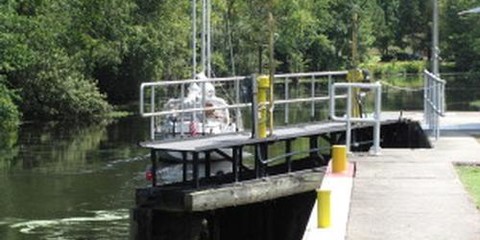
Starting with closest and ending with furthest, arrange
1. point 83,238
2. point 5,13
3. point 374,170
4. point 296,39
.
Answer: point 374,170
point 83,238
point 5,13
point 296,39

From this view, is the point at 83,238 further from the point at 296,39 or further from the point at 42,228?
the point at 296,39

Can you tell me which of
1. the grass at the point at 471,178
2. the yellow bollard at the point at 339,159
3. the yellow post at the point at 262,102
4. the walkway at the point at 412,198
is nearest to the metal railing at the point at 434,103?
the walkway at the point at 412,198

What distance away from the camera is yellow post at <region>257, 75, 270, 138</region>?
51.9 ft

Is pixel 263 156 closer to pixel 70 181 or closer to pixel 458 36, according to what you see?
pixel 70 181

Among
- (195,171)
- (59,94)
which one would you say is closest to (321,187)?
(195,171)

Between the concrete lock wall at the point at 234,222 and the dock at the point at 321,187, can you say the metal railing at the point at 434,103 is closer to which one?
the dock at the point at 321,187

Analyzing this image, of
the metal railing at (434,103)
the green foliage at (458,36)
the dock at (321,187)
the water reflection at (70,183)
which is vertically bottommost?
the water reflection at (70,183)

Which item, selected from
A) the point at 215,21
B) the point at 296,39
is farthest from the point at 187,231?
the point at 296,39

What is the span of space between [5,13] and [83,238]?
16521 millimetres

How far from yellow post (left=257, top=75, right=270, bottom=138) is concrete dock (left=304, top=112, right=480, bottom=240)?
179 cm

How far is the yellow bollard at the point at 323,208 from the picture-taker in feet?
28.8

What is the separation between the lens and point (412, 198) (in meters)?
11.3

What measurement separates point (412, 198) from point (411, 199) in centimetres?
8

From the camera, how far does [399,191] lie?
38.9 feet
